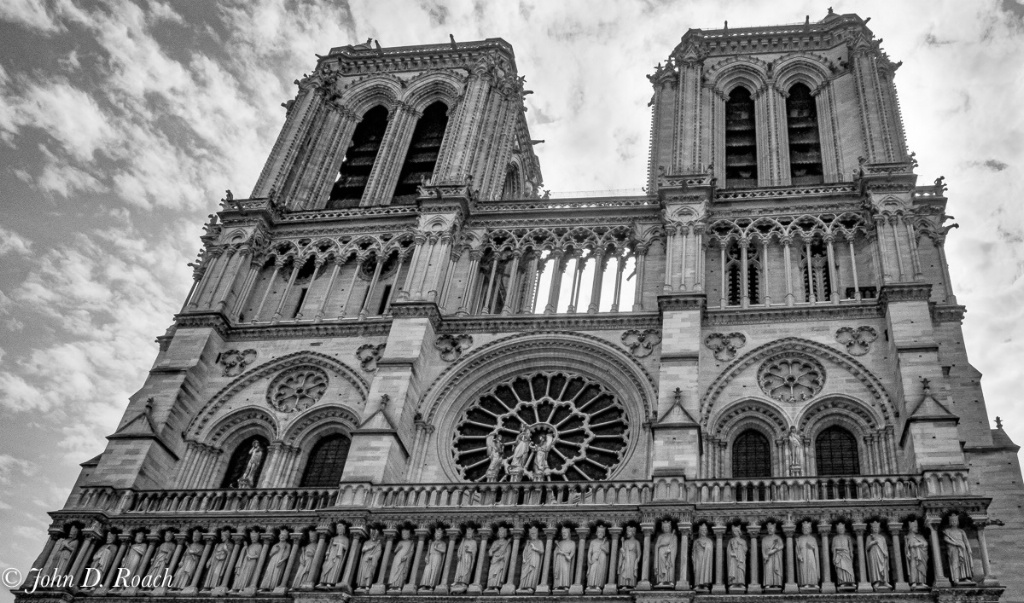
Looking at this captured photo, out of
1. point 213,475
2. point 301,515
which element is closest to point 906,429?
point 301,515

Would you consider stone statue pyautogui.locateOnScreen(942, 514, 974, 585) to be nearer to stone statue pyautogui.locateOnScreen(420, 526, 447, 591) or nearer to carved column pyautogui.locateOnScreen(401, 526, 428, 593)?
stone statue pyautogui.locateOnScreen(420, 526, 447, 591)

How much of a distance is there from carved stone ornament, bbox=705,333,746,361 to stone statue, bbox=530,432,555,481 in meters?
4.64

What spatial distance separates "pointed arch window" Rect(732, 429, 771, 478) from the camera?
24031mm

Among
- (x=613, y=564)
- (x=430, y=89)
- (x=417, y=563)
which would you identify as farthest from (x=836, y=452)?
(x=430, y=89)

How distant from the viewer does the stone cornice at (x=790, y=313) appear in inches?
1013

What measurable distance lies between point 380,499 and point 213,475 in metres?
5.96

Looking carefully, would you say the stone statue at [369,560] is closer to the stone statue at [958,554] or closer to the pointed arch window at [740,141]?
the stone statue at [958,554]

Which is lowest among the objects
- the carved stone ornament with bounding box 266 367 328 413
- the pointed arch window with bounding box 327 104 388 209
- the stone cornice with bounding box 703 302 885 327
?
the carved stone ornament with bounding box 266 367 328 413

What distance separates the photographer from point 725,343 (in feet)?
84.8

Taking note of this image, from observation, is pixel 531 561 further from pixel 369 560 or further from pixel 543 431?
A: pixel 543 431

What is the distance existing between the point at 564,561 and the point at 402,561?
3.53m

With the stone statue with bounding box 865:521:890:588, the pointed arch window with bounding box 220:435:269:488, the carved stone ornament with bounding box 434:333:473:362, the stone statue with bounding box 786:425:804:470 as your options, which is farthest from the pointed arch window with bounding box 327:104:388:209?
the stone statue with bounding box 865:521:890:588

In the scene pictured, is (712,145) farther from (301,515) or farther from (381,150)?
(301,515)

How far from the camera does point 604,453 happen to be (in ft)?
83.3
